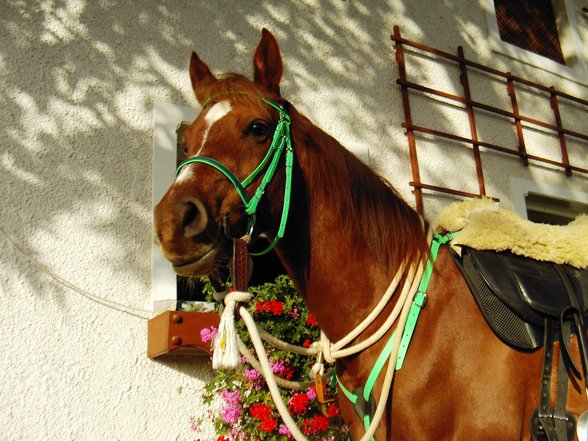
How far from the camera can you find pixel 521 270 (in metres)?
2.16

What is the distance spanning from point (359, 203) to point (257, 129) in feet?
1.53

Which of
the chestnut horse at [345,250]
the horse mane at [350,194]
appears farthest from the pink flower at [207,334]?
the horse mane at [350,194]

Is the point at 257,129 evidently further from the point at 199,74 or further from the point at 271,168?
the point at 199,74

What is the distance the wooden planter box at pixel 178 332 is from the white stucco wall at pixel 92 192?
146mm

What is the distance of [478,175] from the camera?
5266 millimetres

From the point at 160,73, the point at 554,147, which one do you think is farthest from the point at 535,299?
the point at 554,147

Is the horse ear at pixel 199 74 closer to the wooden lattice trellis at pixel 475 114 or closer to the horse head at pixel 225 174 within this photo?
the horse head at pixel 225 174

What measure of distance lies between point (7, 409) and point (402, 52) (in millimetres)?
4085

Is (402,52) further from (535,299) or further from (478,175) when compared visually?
(535,299)

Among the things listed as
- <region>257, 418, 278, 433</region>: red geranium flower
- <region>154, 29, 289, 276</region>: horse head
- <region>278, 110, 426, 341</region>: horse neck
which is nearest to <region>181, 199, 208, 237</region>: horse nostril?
<region>154, 29, 289, 276</region>: horse head

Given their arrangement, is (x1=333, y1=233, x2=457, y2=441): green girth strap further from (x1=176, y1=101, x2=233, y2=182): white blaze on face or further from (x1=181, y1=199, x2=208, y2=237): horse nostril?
(x1=176, y1=101, x2=233, y2=182): white blaze on face

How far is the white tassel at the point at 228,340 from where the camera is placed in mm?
1955

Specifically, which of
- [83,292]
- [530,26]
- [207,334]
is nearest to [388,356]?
[207,334]

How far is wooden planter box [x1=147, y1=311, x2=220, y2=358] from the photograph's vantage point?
314cm
